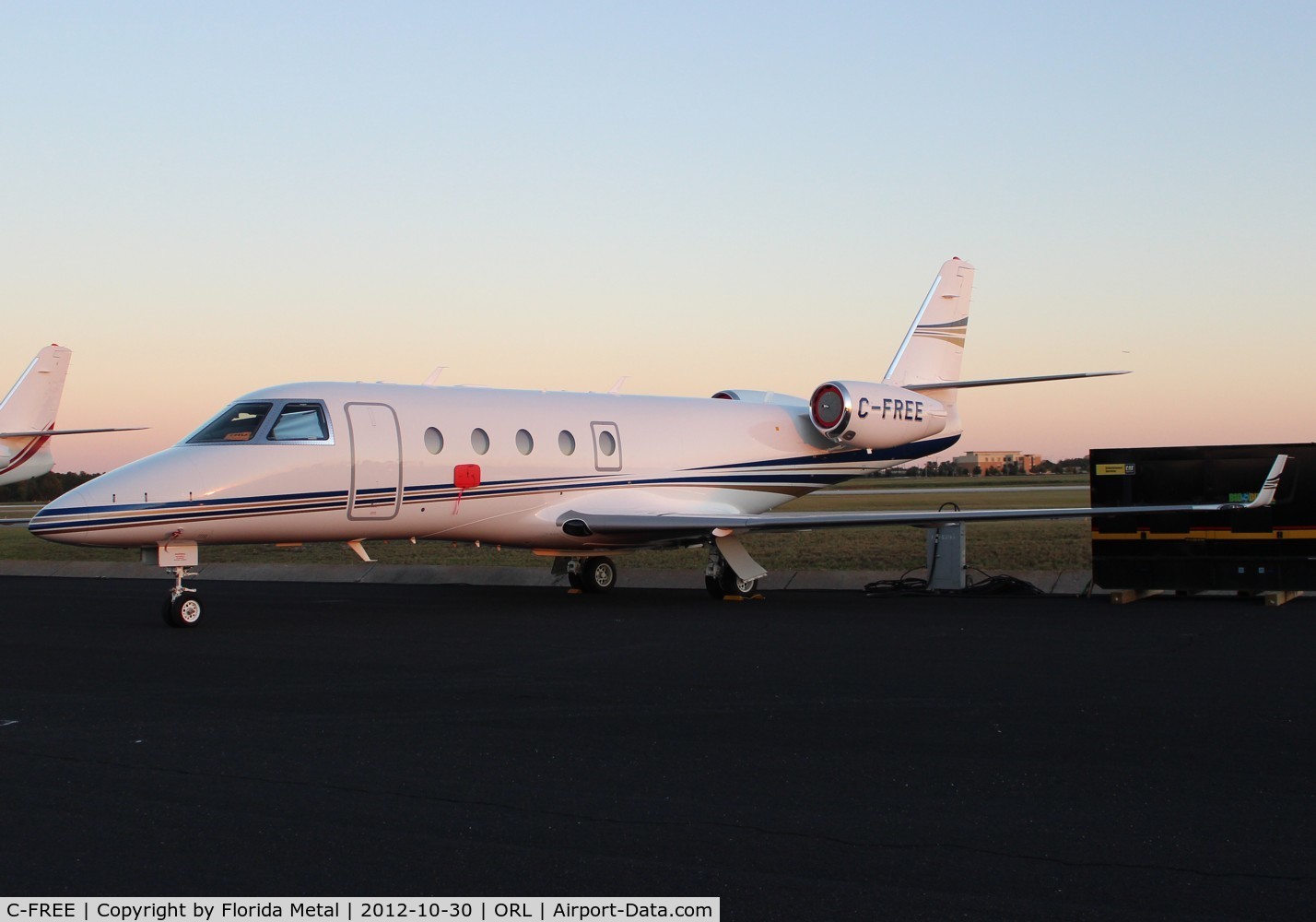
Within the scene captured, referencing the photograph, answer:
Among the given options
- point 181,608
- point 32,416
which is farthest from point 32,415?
point 181,608

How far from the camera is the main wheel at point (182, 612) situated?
552 inches

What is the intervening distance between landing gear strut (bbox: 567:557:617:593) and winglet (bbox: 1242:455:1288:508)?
9.02 m

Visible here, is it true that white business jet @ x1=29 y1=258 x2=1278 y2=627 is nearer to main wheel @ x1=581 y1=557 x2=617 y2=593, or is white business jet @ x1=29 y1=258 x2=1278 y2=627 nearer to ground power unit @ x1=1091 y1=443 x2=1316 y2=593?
main wheel @ x1=581 y1=557 x2=617 y2=593

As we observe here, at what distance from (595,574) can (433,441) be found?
4320 mm

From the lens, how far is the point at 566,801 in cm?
605

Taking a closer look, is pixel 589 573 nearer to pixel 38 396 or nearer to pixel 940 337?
pixel 940 337

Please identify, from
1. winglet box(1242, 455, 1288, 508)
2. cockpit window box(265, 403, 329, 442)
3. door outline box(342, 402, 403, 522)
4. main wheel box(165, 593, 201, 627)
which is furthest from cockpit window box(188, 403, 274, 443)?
winglet box(1242, 455, 1288, 508)

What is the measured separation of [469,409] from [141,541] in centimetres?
478

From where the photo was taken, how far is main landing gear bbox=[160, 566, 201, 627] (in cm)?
1403

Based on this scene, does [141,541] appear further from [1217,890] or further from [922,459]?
[922,459]

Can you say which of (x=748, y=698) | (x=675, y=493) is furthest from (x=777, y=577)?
(x=748, y=698)

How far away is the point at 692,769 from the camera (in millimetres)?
6762

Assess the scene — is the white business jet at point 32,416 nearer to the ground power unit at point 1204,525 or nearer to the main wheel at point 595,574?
the main wheel at point 595,574
